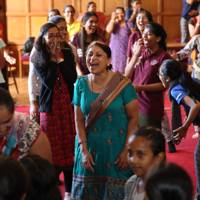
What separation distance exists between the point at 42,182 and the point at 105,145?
→ 154 centimetres

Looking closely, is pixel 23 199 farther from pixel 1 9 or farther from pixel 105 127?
pixel 1 9

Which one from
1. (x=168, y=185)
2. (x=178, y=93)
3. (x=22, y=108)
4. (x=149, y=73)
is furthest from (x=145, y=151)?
(x=22, y=108)

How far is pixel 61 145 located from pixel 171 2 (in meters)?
8.71

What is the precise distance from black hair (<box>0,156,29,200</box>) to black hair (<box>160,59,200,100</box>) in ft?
7.48

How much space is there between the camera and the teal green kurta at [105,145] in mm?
3576

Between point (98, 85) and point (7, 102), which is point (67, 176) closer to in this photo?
point (98, 85)

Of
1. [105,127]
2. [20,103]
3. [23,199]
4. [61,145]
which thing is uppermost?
[23,199]

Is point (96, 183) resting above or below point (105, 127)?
below

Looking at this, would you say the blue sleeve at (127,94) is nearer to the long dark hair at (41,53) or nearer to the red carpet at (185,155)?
the long dark hair at (41,53)

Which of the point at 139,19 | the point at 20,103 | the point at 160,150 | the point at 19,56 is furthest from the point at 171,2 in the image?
the point at 160,150

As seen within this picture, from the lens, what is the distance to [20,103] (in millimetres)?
9039

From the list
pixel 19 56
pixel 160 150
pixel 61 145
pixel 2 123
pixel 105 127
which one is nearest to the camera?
pixel 2 123

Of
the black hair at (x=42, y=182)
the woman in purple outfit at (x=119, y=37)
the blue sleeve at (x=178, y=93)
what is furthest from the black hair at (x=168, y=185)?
the woman in purple outfit at (x=119, y=37)

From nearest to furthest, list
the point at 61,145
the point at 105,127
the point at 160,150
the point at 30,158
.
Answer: the point at 30,158 < the point at 160,150 < the point at 105,127 < the point at 61,145
